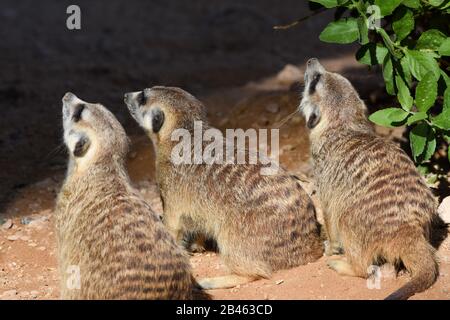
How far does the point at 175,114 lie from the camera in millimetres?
4363

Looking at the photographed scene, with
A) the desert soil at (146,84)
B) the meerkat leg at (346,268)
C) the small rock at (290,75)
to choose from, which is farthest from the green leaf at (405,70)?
the small rock at (290,75)

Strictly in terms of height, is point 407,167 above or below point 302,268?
above

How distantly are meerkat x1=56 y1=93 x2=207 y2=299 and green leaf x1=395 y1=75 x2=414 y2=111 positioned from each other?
1.36 m

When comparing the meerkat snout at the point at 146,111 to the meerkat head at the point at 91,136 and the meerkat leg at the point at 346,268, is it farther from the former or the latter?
the meerkat leg at the point at 346,268

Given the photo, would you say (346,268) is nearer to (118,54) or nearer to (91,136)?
(91,136)

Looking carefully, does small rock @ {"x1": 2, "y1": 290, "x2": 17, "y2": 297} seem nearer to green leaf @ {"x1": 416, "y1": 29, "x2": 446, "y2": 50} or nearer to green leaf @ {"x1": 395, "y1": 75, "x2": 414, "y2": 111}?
green leaf @ {"x1": 395, "y1": 75, "x2": 414, "y2": 111}

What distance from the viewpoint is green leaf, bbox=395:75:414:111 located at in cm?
398

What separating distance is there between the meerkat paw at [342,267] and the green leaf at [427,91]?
0.83m

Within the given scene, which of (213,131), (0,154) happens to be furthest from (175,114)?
(0,154)

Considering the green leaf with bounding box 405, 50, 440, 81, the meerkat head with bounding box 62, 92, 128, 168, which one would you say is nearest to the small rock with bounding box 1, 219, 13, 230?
the meerkat head with bounding box 62, 92, 128, 168

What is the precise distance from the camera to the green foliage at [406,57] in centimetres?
389

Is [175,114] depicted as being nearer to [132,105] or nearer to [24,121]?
[132,105]

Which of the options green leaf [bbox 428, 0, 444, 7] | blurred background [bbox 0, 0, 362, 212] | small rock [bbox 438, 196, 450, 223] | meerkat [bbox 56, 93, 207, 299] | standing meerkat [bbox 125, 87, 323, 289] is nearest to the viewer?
meerkat [bbox 56, 93, 207, 299]
